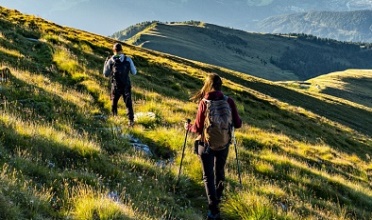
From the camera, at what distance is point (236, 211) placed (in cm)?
832

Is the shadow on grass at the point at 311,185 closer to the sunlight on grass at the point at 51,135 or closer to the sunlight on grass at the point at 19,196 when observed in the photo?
the sunlight on grass at the point at 51,135

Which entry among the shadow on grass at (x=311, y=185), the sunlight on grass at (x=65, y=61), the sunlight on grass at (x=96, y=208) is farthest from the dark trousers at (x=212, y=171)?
the sunlight on grass at (x=65, y=61)

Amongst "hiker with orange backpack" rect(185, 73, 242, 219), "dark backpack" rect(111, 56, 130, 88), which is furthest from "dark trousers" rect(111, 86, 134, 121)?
"hiker with orange backpack" rect(185, 73, 242, 219)

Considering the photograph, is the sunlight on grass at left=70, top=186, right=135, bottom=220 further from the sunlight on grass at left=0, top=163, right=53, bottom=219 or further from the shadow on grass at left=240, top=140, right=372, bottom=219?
the shadow on grass at left=240, top=140, right=372, bottom=219

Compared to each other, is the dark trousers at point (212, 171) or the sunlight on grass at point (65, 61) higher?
the sunlight on grass at point (65, 61)

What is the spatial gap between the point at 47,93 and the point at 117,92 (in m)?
2.46

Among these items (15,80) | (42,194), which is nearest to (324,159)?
(15,80)

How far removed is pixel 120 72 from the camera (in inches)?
568

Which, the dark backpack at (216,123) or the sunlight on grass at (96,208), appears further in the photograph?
the dark backpack at (216,123)

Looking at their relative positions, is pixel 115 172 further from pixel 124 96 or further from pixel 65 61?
pixel 65 61

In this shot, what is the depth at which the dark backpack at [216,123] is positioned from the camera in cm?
824

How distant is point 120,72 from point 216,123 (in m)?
7.10

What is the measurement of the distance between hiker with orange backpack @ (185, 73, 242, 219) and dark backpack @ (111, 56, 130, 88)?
6.36m

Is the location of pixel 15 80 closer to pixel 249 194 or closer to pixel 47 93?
pixel 47 93
